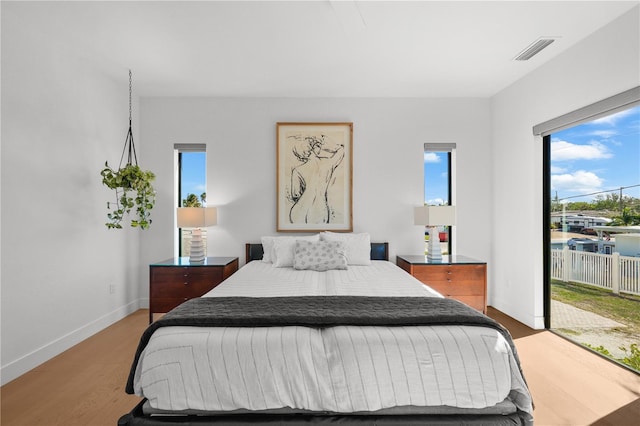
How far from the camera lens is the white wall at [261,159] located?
426 centimetres

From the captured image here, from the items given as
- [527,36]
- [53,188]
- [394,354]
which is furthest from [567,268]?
[53,188]

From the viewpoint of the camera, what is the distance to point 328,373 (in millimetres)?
1638

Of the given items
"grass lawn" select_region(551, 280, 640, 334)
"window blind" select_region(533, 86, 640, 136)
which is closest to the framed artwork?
"window blind" select_region(533, 86, 640, 136)

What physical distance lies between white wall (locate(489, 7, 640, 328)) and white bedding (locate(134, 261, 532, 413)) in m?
2.26

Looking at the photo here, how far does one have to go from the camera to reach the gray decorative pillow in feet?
11.2

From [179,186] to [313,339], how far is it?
3.38 m

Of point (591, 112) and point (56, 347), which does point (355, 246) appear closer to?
point (591, 112)

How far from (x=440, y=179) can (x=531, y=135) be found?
3.76ft

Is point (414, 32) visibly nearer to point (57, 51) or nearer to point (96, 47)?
point (96, 47)

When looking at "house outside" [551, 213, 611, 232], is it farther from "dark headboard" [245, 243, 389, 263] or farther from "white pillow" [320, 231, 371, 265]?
"white pillow" [320, 231, 371, 265]

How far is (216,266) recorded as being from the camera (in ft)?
11.9

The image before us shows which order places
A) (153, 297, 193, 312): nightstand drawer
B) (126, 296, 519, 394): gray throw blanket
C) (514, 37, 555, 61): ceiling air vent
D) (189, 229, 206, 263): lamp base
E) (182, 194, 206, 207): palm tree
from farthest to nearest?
(182, 194, 206, 207): palm tree
(189, 229, 206, 263): lamp base
(153, 297, 193, 312): nightstand drawer
(514, 37, 555, 61): ceiling air vent
(126, 296, 519, 394): gray throw blanket

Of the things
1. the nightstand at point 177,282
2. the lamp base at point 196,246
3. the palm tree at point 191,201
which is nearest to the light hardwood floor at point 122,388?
the nightstand at point 177,282

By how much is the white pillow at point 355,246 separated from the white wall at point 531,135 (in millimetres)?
1681
